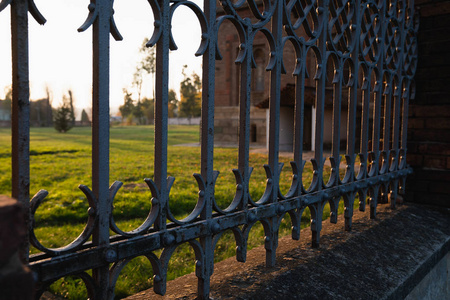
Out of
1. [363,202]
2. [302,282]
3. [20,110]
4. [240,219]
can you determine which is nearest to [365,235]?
[363,202]

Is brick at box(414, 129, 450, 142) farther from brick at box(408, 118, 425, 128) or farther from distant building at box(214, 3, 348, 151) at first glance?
distant building at box(214, 3, 348, 151)

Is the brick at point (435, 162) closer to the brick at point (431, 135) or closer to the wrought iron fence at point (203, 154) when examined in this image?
the brick at point (431, 135)

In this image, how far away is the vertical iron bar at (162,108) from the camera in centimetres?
137

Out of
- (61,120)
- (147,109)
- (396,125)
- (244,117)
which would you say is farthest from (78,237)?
(147,109)

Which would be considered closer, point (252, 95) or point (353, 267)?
point (353, 267)

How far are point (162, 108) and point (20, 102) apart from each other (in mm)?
492

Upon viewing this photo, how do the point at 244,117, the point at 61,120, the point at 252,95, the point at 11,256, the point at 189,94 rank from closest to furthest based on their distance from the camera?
the point at 11,256
the point at 244,117
the point at 252,95
the point at 61,120
the point at 189,94

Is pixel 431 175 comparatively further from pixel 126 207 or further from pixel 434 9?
pixel 126 207

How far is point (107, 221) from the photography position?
125 centimetres

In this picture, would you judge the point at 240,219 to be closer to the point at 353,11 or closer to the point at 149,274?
the point at 149,274

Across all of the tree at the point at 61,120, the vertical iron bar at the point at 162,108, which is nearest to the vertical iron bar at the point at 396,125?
the vertical iron bar at the point at 162,108

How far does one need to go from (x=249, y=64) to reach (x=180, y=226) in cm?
76

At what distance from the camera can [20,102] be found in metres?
1.02

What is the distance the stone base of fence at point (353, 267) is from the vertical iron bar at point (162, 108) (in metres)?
0.45
